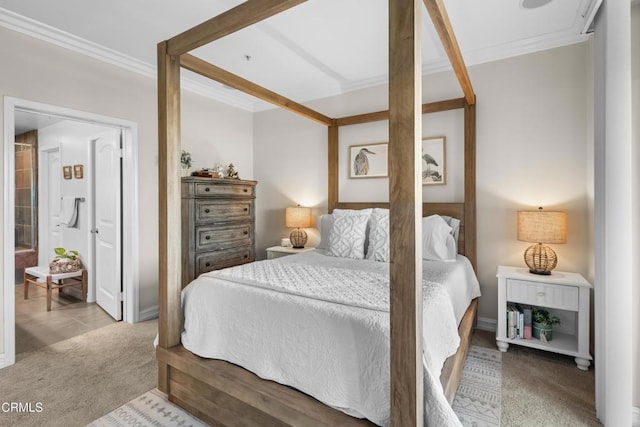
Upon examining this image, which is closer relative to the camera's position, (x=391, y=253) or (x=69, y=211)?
(x=391, y=253)

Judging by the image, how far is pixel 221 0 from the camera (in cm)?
225

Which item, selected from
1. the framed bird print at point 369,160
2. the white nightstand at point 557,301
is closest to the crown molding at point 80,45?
the framed bird print at point 369,160

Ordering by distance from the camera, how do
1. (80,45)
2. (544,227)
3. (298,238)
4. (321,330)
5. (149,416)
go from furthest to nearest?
(298,238)
(80,45)
(544,227)
(149,416)
(321,330)

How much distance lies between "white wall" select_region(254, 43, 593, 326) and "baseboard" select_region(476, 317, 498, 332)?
0.04 metres

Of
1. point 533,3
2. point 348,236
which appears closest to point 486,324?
point 348,236

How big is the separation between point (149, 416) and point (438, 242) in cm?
241

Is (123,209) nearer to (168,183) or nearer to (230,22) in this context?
(168,183)

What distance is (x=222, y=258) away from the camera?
3648mm

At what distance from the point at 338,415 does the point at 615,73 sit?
2.23 metres

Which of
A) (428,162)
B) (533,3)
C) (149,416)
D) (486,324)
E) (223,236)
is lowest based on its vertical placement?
(149,416)

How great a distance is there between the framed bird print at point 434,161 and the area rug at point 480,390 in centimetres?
162

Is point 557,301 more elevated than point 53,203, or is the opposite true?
point 53,203

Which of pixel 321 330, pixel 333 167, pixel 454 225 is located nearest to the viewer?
pixel 321 330

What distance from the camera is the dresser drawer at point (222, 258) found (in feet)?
11.2
